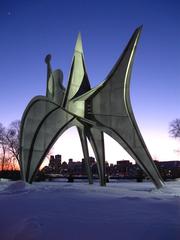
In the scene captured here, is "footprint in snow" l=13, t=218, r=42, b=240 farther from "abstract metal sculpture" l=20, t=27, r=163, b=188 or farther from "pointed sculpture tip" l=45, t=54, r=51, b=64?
"pointed sculpture tip" l=45, t=54, r=51, b=64

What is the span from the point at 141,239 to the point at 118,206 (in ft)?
10.3

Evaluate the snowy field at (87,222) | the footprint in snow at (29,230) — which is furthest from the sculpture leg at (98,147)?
the footprint in snow at (29,230)

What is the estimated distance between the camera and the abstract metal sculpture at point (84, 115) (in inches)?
612

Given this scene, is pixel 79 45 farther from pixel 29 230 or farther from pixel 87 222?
pixel 29 230

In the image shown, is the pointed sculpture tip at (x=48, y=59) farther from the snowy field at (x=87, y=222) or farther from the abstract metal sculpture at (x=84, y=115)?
the snowy field at (x=87, y=222)

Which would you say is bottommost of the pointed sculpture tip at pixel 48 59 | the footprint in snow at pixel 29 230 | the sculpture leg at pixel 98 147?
the footprint in snow at pixel 29 230

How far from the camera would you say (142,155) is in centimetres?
1495

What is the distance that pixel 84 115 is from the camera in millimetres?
17562

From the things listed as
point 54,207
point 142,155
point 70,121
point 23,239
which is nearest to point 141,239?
point 23,239

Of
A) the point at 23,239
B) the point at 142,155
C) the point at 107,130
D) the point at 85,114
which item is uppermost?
the point at 85,114

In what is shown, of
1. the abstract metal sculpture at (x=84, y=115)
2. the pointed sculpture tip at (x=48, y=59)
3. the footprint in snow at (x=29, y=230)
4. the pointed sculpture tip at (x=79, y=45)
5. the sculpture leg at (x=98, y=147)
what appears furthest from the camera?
the pointed sculpture tip at (x=48, y=59)

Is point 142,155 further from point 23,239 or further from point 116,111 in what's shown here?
point 23,239

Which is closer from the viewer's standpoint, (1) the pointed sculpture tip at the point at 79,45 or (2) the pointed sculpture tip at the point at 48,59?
(1) the pointed sculpture tip at the point at 79,45

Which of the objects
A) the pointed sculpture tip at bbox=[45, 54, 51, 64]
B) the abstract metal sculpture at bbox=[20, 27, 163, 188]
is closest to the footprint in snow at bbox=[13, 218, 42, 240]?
the abstract metal sculpture at bbox=[20, 27, 163, 188]
